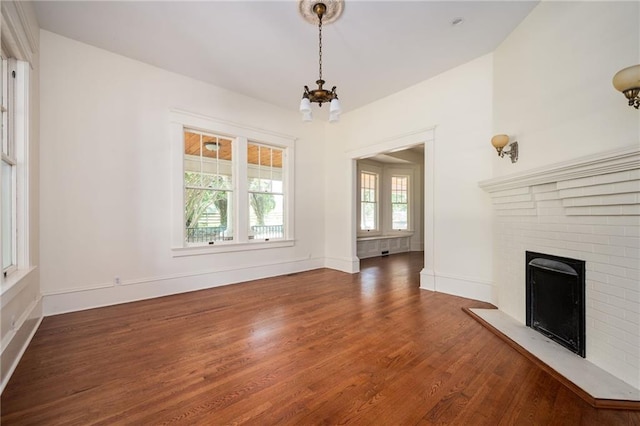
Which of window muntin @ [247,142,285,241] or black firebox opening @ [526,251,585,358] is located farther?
Result: window muntin @ [247,142,285,241]

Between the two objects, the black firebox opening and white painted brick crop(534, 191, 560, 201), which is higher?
white painted brick crop(534, 191, 560, 201)

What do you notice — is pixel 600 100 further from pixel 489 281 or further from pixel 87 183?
pixel 87 183

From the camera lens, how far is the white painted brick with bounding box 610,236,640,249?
1.79m

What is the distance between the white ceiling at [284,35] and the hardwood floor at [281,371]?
3.25 meters

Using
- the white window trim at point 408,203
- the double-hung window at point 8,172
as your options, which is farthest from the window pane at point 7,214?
the white window trim at point 408,203

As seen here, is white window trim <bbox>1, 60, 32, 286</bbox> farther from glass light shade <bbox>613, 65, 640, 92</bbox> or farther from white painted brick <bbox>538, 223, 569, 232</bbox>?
white painted brick <bbox>538, 223, 569, 232</bbox>

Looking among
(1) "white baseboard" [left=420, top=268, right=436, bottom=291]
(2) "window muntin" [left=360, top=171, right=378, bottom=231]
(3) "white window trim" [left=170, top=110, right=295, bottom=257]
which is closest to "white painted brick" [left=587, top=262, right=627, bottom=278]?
(1) "white baseboard" [left=420, top=268, right=436, bottom=291]

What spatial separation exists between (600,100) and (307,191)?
14.1 feet

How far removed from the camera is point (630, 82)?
1.59 m

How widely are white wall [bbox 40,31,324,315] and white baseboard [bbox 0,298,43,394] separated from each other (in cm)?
47

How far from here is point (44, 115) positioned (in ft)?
10.0

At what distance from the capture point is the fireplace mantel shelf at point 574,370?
165cm

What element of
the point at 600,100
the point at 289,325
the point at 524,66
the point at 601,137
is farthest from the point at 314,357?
the point at 524,66

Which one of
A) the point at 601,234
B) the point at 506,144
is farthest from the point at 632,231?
the point at 506,144
